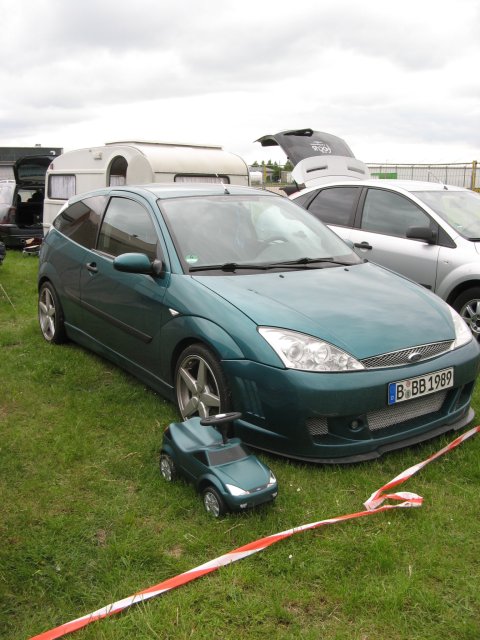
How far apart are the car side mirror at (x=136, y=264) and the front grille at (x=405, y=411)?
5.56ft

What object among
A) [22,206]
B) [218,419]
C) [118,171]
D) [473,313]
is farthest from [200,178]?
[218,419]

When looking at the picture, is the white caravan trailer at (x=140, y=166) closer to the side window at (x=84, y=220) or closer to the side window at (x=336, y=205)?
the side window at (x=336, y=205)

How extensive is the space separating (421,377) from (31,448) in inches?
92.7

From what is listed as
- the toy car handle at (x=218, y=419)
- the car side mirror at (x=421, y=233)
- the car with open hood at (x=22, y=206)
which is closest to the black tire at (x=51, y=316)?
the toy car handle at (x=218, y=419)

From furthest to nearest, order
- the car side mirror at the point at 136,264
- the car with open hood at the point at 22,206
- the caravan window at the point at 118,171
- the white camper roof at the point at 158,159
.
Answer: the car with open hood at the point at 22,206, the caravan window at the point at 118,171, the white camper roof at the point at 158,159, the car side mirror at the point at 136,264

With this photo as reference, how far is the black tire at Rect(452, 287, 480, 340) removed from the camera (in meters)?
5.85

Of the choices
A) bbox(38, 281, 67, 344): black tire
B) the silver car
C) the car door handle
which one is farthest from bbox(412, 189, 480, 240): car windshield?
bbox(38, 281, 67, 344): black tire

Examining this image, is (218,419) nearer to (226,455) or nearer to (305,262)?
(226,455)

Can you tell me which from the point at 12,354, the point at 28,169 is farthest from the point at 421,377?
the point at 28,169

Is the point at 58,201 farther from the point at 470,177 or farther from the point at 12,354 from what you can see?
the point at 470,177

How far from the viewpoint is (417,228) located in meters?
6.09

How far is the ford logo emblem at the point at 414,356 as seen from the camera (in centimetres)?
359

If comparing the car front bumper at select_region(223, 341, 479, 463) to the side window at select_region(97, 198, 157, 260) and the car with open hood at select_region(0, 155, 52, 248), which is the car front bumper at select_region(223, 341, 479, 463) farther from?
the car with open hood at select_region(0, 155, 52, 248)

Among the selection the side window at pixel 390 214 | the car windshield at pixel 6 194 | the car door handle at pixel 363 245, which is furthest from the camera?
the car windshield at pixel 6 194
